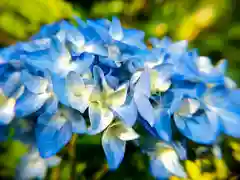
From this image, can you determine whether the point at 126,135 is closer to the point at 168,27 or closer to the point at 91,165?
the point at 91,165

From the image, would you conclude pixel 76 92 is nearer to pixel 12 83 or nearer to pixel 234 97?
pixel 12 83

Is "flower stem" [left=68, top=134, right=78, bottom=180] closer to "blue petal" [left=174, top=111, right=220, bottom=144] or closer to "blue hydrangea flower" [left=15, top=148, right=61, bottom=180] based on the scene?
"blue hydrangea flower" [left=15, top=148, right=61, bottom=180]

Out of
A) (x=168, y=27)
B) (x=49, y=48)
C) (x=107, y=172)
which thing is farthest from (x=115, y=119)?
(x=168, y=27)

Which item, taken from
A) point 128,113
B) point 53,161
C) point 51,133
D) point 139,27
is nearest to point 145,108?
Result: point 128,113

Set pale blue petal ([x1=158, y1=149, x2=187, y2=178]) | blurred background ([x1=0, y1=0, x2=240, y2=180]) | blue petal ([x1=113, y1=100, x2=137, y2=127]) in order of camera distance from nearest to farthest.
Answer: blue petal ([x1=113, y1=100, x2=137, y2=127]) → pale blue petal ([x1=158, y1=149, x2=187, y2=178]) → blurred background ([x1=0, y1=0, x2=240, y2=180])

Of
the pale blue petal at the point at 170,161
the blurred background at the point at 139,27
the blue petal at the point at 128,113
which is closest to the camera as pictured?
the blue petal at the point at 128,113

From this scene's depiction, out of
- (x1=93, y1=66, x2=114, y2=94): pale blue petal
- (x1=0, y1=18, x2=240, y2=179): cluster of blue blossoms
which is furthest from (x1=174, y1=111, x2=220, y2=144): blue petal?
(x1=93, y1=66, x2=114, y2=94): pale blue petal

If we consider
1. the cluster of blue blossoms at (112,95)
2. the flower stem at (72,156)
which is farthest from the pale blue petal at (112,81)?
the flower stem at (72,156)

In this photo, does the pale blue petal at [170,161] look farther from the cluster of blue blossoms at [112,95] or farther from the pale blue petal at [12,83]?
the pale blue petal at [12,83]
